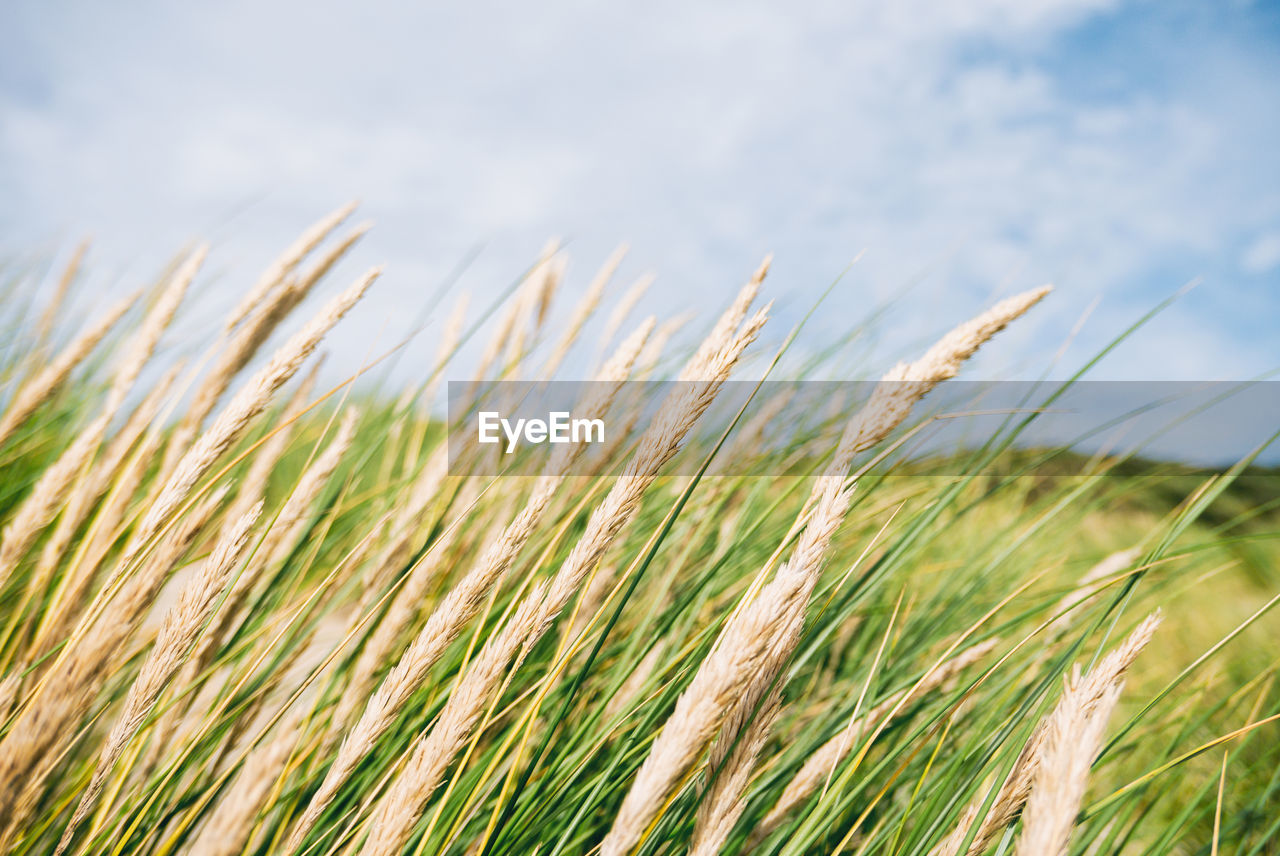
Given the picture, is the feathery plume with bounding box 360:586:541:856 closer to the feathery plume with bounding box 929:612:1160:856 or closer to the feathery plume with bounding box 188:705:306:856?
the feathery plume with bounding box 188:705:306:856

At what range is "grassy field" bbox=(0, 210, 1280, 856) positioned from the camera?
74 cm

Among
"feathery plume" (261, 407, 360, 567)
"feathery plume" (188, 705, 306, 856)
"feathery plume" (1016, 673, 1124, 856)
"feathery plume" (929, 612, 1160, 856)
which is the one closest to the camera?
"feathery plume" (1016, 673, 1124, 856)

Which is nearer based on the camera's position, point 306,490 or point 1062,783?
point 1062,783

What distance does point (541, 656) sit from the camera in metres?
1.45

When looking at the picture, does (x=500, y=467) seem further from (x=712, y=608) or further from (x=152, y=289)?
(x=152, y=289)

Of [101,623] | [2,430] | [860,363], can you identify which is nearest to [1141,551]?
[860,363]

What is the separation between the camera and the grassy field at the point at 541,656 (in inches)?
29.2

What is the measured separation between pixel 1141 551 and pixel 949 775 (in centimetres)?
101

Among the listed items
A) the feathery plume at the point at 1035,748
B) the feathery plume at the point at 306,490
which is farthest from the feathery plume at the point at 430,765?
the feathery plume at the point at 1035,748

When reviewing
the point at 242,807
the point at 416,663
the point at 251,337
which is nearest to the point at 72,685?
the point at 242,807

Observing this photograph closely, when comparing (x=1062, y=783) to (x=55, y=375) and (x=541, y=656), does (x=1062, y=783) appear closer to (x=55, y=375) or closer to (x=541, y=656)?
(x=541, y=656)

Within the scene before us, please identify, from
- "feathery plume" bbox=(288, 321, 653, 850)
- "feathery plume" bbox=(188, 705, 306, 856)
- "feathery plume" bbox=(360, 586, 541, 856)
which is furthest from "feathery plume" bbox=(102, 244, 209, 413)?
"feathery plume" bbox=(360, 586, 541, 856)

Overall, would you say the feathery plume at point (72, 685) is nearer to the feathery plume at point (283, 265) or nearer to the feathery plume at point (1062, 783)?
the feathery plume at point (283, 265)

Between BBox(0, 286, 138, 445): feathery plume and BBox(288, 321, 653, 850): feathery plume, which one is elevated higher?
BBox(0, 286, 138, 445): feathery plume
